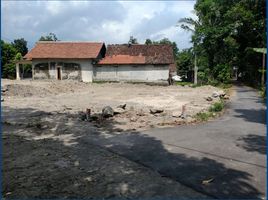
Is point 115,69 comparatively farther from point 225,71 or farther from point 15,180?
point 15,180

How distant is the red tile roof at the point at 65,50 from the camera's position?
43.3 metres

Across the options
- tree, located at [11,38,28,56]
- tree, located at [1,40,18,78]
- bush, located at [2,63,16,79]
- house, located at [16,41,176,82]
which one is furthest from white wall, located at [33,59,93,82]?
tree, located at [11,38,28,56]

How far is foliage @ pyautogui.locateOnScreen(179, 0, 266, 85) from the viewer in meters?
38.2

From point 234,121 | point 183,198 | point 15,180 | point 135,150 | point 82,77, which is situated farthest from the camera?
point 82,77

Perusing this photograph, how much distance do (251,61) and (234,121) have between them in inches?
1097

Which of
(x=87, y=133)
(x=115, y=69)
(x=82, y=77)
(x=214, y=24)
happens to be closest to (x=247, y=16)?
(x=214, y=24)

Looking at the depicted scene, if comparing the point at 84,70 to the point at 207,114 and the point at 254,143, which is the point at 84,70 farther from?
the point at 254,143

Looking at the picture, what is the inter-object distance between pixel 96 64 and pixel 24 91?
1562 cm

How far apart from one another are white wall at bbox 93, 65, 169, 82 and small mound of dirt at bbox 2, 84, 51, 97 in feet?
45.2

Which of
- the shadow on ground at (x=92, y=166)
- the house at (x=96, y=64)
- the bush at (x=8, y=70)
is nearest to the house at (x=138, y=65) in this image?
the house at (x=96, y=64)

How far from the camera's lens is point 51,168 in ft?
27.2

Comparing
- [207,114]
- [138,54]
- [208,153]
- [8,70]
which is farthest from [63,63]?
[208,153]

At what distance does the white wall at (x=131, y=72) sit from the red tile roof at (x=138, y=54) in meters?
0.66

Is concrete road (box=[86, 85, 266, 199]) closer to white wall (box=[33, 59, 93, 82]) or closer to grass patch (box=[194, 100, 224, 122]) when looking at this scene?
grass patch (box=[194, 100, 224, 122])
